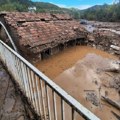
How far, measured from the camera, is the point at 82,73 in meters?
6.68

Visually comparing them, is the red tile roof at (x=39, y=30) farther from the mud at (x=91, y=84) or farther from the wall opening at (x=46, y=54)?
the mud at (x=91, y=84)

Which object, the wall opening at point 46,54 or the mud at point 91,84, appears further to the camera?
the wall opening at point 46,54

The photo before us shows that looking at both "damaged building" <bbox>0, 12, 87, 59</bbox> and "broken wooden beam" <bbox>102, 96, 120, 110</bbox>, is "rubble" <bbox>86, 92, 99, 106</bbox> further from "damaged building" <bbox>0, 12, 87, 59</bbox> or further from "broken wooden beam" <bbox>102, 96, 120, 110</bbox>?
"damaged building" <bbox>0, 12, 87, 59</bbox>

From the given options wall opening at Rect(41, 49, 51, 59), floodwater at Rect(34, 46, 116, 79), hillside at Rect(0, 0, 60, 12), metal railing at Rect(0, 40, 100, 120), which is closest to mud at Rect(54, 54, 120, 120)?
floodwater at Rect(34, 46, 116, 79)

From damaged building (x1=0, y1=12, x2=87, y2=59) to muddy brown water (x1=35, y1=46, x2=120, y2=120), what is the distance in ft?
1.78

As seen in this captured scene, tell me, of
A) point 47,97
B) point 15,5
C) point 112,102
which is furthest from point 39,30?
point 15,5

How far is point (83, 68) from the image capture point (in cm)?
719

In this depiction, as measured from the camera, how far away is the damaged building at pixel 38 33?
21.5 ft

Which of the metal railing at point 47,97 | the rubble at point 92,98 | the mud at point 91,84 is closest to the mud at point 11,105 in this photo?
the metal railing at point 47,97

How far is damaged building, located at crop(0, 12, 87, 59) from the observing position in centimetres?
655

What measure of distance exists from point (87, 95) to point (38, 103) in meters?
3.23

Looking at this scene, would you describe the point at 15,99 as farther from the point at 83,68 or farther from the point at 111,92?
the point at 83,68

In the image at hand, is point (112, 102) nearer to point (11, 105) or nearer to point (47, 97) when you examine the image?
point (11, 105)

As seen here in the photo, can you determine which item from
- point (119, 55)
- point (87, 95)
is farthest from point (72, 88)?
point (119, 55)
